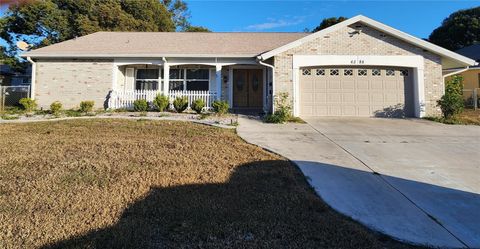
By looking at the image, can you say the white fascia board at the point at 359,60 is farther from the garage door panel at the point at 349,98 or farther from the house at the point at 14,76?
the house at the point at 14,76

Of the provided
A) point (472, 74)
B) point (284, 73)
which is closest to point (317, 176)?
point (284, 73)

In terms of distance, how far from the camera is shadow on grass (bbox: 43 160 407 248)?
136 inches

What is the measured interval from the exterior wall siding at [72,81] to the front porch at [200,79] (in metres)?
0.60

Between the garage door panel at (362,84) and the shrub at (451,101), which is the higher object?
the garage door panel at (362,84)

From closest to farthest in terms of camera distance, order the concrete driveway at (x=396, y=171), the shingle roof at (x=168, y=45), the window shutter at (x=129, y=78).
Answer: the concrete driveway at (x=396, y=171), the shingle roof at (x=168, y=45), the window shutter at (x=129, y=78)

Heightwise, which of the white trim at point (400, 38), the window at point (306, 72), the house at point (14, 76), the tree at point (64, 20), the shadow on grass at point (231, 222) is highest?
the tree at point (64, 20)

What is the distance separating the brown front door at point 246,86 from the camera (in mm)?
16641

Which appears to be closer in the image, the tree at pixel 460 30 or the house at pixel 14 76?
the house at pixel 14 76

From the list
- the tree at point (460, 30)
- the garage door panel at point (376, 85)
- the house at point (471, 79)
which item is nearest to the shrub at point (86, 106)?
the garage door panel at point (376, 85)

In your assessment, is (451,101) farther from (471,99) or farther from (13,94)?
(13,94)

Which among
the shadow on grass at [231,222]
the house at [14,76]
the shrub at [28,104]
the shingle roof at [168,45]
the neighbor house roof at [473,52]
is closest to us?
the shadow on grass at [231,222]

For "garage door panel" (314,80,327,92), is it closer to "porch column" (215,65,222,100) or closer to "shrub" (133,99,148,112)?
"porch column" (215,65,222,100)

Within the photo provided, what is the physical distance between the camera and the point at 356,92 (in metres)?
13.9

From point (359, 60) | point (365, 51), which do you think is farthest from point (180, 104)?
point (365, 51)
